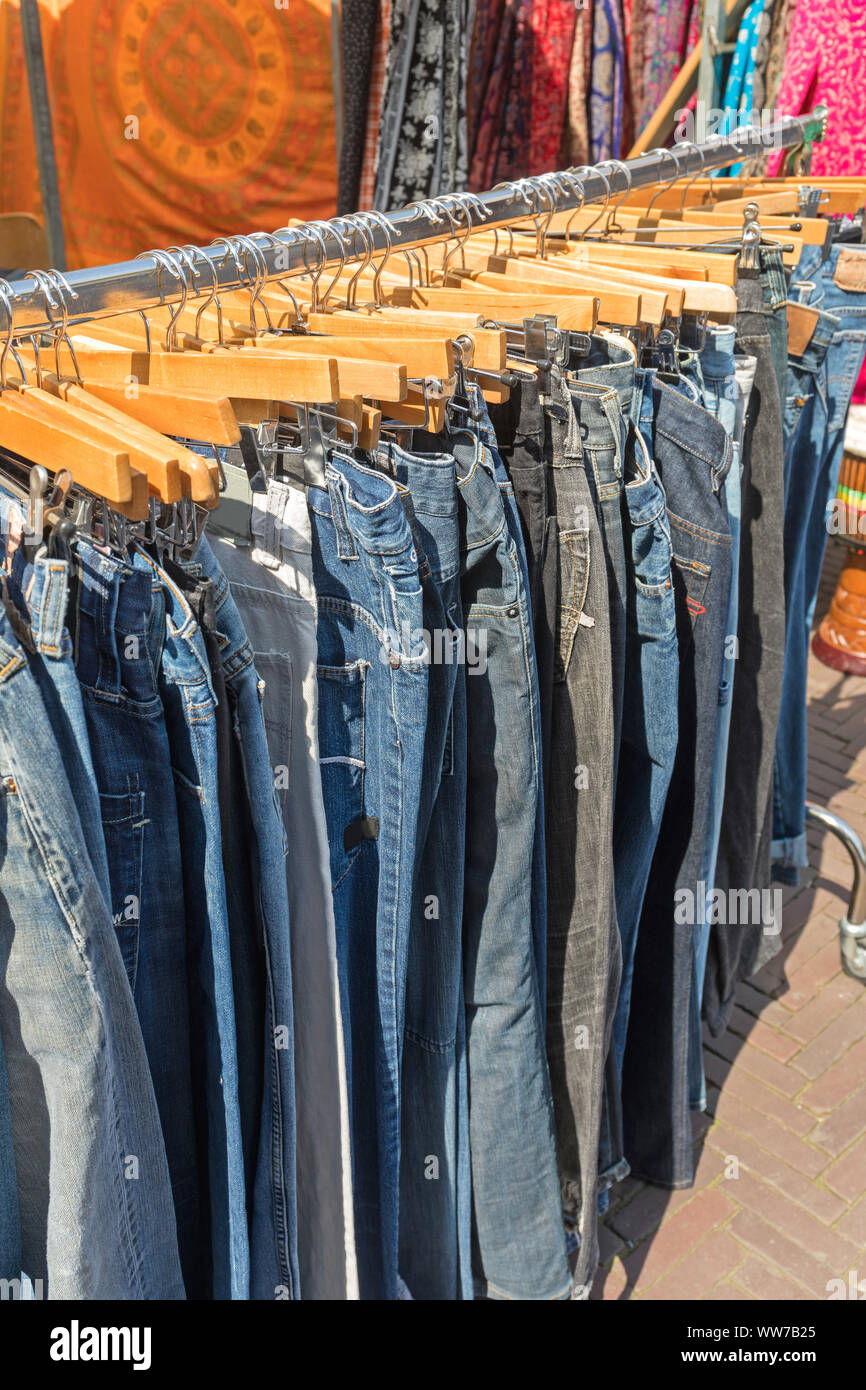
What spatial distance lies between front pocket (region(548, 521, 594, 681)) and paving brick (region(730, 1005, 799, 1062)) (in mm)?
1842

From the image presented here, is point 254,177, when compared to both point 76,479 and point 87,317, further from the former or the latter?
point 76,479

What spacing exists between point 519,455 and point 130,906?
83 cm

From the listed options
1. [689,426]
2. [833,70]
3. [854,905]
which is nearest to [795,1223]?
[854,905]

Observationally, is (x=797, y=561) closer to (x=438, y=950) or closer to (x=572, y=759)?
(x=572, y=759)

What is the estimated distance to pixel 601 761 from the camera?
1734 millimetres

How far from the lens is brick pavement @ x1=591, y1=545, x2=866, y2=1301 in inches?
96.0

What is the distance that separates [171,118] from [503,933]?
2.43 m

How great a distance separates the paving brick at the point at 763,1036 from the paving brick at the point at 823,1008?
0.04 meters

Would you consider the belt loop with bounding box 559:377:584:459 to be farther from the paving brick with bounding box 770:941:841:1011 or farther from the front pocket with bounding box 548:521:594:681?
the paving brick with bounding box 770:941:841:1011

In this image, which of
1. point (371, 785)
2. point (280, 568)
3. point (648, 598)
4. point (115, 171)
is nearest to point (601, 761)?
point (648, 598)

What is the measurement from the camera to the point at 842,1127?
279 cm

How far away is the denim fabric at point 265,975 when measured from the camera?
1195mm

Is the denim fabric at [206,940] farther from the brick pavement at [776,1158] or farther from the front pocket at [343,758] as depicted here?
the brick pavement at [776,1158]

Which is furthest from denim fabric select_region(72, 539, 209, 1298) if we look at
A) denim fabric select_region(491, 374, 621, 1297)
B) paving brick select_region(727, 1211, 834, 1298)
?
paving brick select_region(727, 1211, 834, 1298)
